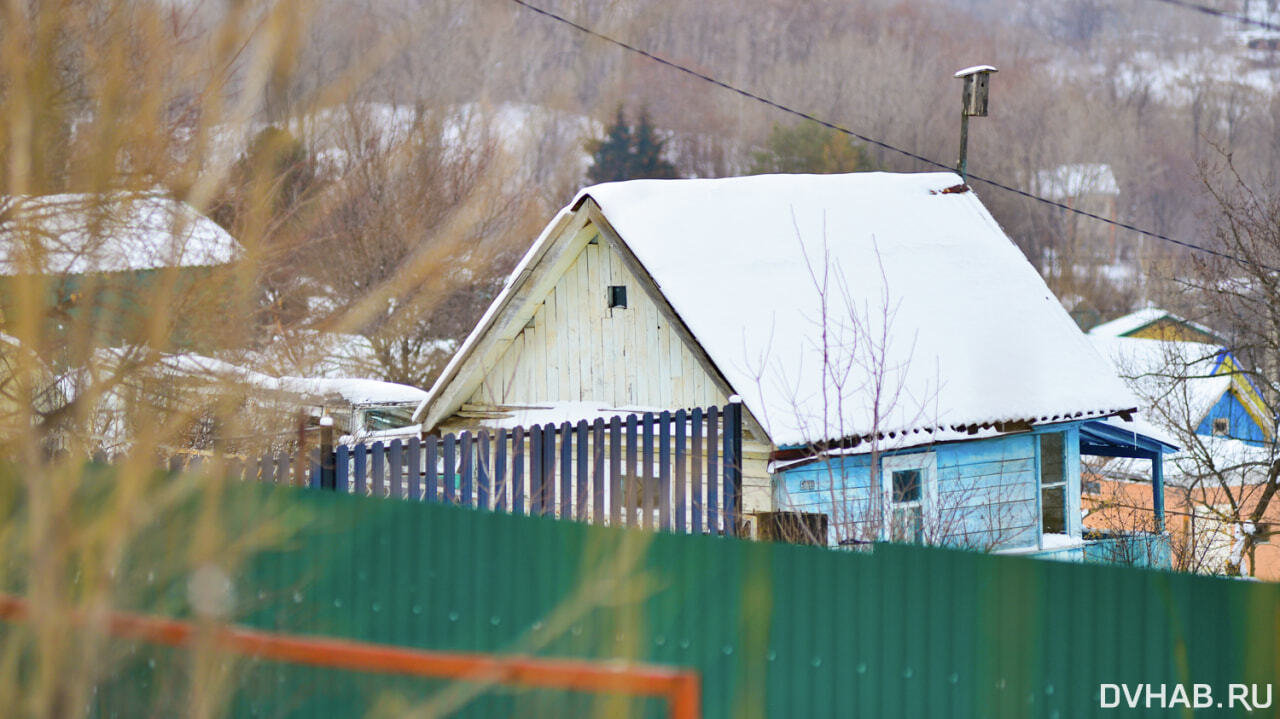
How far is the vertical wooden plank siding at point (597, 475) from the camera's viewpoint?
281 inches

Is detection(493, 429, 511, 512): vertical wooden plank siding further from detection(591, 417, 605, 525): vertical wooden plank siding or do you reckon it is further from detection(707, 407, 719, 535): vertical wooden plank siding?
detection(707, 407, 719, 535): vertical wooden plank siding

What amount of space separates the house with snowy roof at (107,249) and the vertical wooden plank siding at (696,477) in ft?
13.7

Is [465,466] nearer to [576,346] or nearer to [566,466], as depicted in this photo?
[566,466]

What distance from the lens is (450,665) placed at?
2.34 m

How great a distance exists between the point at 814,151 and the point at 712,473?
3713 cm

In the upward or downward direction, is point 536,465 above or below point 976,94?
below

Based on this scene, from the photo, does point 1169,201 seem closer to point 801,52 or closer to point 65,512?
point 801,52

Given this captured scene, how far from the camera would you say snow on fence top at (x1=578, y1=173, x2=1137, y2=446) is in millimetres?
9609

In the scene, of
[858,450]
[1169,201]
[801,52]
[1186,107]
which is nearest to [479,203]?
[858,450]

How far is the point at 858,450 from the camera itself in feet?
29.1

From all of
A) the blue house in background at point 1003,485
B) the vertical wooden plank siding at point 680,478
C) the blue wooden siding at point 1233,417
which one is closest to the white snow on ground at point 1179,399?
the blue wooden siding at point 1233,417

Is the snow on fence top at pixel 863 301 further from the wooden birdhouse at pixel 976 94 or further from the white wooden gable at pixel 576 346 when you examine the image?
the wooden birdhouse at pixel 976 94

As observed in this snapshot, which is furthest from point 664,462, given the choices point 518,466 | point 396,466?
point 396,466

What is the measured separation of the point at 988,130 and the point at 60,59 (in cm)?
6158
